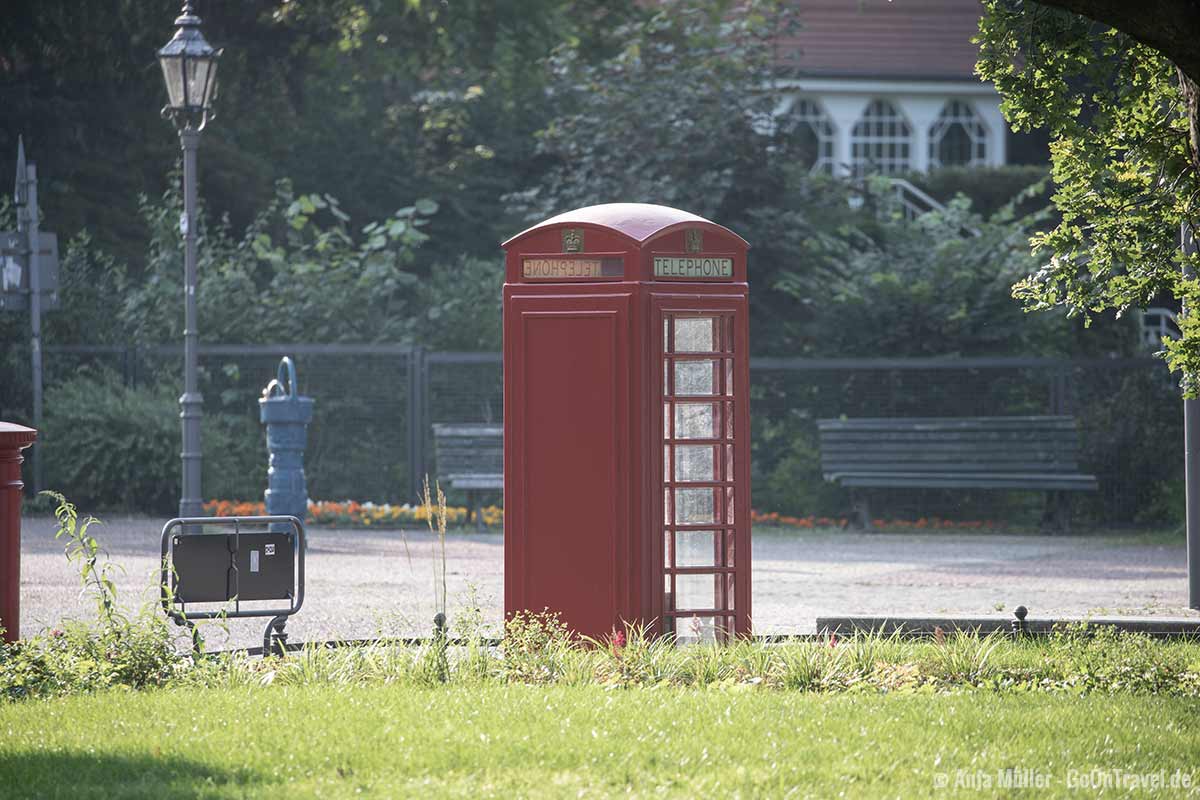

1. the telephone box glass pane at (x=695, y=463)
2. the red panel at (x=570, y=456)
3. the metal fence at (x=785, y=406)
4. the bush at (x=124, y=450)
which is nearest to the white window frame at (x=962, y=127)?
the metal fence at (x=785, y=406)

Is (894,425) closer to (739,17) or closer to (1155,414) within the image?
(1155,414)

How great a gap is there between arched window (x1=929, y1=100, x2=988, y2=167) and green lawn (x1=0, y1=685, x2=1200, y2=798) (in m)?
28.5

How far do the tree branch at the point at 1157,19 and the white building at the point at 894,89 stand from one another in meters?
26.8

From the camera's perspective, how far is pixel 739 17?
2223 centimetres

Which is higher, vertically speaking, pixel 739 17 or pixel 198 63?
pixel 739 17

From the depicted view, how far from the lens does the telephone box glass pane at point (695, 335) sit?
7.41 meters

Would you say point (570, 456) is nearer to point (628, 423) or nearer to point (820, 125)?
point (628, 423)

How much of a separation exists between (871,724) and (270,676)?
2583 millimetres

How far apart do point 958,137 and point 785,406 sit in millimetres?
18420

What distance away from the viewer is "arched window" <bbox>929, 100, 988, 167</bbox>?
3369 centimetres

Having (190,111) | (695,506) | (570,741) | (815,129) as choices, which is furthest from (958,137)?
(570,741)

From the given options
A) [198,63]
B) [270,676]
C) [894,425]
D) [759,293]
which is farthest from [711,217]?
[270,676]

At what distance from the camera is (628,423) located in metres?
7.25

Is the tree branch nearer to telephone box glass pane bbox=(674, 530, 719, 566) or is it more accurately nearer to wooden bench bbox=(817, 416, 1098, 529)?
telephone box glass pane bbox=(674, 530, 719, 566)
